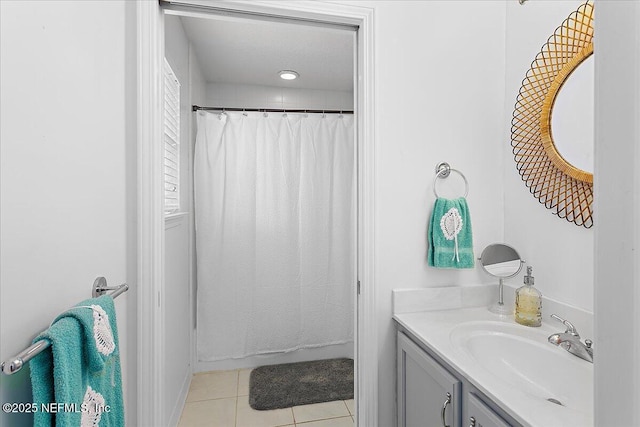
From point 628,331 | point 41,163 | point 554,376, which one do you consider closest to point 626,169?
point 628,331

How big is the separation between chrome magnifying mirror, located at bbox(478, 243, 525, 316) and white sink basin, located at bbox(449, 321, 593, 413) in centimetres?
15

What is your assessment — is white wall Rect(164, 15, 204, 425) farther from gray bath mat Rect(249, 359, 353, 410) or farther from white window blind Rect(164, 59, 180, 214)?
gray bath mat Rect(249, 359, 353, 410)

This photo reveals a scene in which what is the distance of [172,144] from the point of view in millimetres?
1969

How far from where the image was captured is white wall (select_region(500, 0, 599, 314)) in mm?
1170

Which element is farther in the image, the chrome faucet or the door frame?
the door frame

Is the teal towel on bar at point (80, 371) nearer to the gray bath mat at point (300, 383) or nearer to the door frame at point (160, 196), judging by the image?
the door frame at point (160, 196)

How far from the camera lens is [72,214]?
2.60 feet

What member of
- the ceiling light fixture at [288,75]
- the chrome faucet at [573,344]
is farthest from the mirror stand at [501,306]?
the ceiling light fixture at [288,75]

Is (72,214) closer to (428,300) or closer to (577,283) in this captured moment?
(428,300)

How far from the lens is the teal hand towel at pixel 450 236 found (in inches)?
54.1

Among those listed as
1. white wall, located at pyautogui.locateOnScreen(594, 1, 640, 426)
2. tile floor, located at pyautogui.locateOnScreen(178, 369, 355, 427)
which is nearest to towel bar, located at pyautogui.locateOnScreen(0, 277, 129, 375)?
white wall, located at pyautogui.locateOnScreen(594, 1, 640, 426)

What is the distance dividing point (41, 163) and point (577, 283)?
1575 millimetres

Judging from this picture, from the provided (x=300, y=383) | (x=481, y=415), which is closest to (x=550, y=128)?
(x=481, y=415)

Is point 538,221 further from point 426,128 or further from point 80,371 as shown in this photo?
point 80,371
